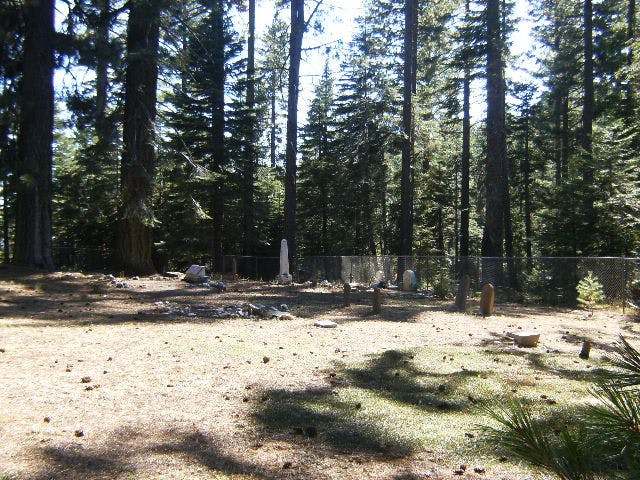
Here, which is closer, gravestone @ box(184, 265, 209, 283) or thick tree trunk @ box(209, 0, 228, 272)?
gravestone @ box(184, 265, 209, 283)

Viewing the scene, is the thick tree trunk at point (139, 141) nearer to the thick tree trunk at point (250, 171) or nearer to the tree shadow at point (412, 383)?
the thick tree trunk at point (250, 171)

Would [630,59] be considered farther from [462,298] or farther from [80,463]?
[80,463]

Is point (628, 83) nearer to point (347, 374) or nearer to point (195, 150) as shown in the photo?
point (195, 150)

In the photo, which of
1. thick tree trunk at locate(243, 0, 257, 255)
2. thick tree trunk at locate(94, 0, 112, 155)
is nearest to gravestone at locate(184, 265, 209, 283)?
thick tree trunk at locate(94, 0, 112, 155)

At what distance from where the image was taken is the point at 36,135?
49.5 ft

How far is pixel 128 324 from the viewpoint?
8.90m

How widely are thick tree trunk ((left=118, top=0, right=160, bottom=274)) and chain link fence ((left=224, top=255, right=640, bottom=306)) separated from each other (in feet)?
22.1

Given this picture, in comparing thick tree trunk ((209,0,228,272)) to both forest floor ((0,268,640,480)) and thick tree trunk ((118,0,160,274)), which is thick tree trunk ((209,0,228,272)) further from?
forest floor ((0,268,640,480))

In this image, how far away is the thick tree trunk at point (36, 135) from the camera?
14844mm

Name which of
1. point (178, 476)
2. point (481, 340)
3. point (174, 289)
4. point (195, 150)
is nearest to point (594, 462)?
point (178, 476)

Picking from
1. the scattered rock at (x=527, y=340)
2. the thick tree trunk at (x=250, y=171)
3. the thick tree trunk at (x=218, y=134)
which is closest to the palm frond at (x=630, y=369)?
the scattered rock at (x=527, y=340)

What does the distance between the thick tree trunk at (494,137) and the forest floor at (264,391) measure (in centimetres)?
799

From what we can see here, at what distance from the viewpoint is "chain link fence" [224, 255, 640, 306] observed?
13133 mm

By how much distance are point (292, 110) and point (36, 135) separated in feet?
32.8
